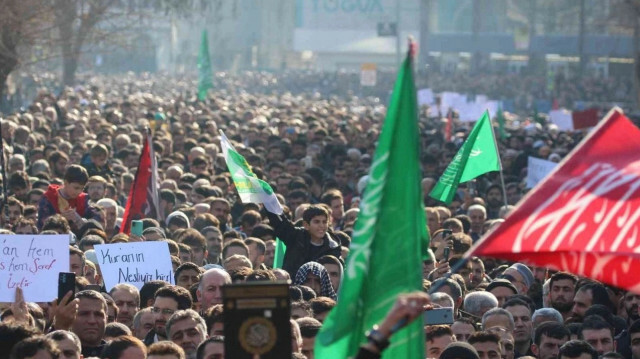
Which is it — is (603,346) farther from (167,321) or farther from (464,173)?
(464,173)

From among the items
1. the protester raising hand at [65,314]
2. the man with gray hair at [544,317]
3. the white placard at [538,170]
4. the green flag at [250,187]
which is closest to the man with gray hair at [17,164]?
the white placard at [538,170]

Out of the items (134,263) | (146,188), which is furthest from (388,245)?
(146,188)

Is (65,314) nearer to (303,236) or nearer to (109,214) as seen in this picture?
(303,236)

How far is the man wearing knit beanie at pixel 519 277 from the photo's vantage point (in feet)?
36.8

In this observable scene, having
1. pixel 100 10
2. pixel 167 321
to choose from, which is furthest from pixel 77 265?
pixel 100 10

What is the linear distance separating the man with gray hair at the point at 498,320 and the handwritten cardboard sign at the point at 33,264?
2316 millimetres

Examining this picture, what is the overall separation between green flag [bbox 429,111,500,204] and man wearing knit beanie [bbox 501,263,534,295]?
177 centimetres

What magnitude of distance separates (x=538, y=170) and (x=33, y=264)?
986 cm

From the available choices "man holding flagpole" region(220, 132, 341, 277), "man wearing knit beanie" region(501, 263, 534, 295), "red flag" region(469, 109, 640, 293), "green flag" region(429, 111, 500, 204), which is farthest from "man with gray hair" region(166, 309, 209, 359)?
"green flag" region(429, 111, 500, 204)

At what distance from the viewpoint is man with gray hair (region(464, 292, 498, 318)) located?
385 inches

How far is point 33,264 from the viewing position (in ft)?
29.0

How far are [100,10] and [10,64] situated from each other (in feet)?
32.3

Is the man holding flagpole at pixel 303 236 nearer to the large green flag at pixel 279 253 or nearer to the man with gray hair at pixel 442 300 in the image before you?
the large green flag at pixel 279 253

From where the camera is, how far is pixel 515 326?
9.44m
